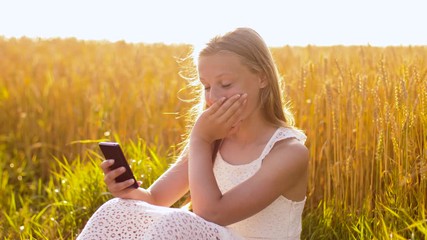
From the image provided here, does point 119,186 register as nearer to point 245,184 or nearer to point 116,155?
point 116,155

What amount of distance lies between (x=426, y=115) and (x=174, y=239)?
52.4 inches

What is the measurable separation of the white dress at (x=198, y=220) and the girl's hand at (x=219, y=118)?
190 millimetres

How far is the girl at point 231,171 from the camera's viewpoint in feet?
8.00

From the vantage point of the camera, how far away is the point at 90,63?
25.1 feet

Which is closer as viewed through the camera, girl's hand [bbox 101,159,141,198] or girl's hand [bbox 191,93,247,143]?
girl's hand [bbox 191,93,247,143]

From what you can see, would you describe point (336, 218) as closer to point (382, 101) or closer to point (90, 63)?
point (382, 101)

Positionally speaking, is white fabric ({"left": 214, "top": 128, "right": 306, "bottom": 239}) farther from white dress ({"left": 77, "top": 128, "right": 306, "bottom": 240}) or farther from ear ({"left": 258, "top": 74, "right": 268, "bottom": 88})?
ear ({"left": 258, "top": 74, "right": 268, "bottom": 88})

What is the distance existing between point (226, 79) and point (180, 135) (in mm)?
1979

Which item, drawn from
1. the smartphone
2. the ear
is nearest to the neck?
the ear

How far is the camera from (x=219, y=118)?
2547 millimetres

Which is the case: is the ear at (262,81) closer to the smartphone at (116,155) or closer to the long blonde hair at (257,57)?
the long blonde hair at (257,57)

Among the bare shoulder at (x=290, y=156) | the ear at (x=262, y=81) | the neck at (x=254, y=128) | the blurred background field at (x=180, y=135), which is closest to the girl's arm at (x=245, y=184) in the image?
the bare shoulder at (x=290, y=156)

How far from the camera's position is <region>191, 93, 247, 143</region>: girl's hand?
254cm

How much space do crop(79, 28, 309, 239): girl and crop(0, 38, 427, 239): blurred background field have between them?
414 mm
